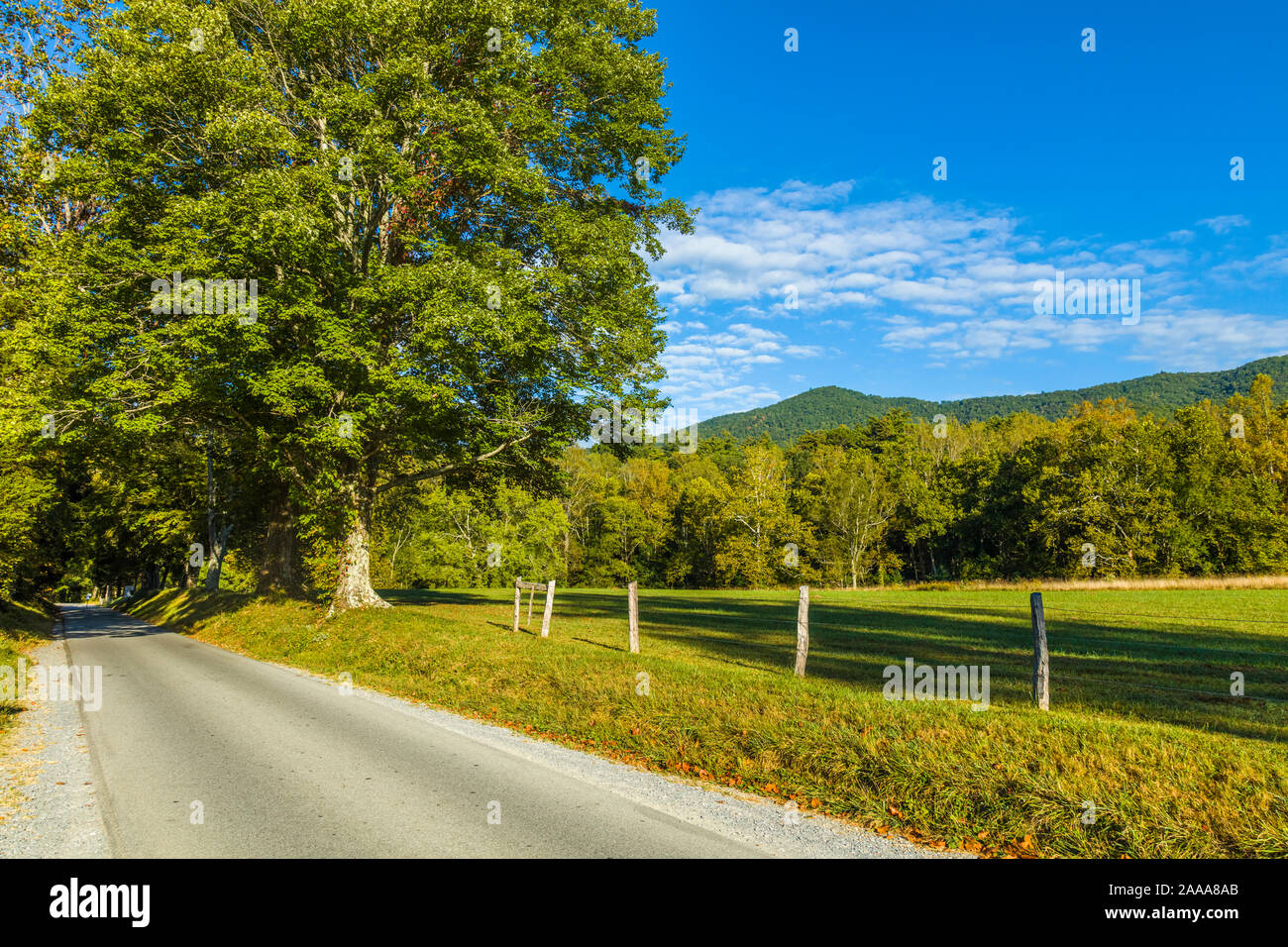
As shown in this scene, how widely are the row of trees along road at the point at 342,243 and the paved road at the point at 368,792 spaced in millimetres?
7744

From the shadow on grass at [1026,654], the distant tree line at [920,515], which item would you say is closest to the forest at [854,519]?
the distant tree line at [920,515]

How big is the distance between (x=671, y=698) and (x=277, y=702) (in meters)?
7.43

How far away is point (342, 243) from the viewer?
714 inches

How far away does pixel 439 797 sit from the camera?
6.86 m

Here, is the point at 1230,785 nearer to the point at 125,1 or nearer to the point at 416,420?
the point at 416,420

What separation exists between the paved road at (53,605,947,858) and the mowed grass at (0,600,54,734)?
46.3 inches

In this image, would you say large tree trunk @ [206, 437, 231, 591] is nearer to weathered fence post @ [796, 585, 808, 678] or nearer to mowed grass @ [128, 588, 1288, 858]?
mowed grass @ [128, 588, 1288, 858]

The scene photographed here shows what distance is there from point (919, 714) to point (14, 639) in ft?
82.2

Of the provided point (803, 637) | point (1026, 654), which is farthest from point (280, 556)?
point (1026, 654)

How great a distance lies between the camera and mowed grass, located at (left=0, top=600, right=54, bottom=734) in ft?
35.6

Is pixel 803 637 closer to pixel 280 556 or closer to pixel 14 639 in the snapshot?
pixel 14 639

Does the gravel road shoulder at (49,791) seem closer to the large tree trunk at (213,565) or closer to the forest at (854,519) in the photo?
the forest at (854,519)

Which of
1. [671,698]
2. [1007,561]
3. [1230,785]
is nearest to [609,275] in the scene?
[671,698]

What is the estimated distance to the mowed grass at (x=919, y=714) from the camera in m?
5.76
